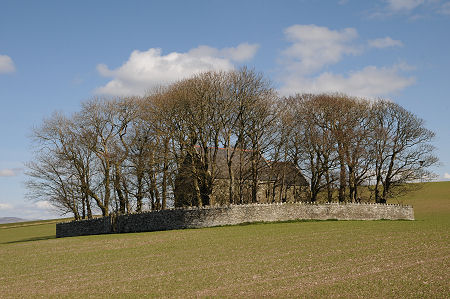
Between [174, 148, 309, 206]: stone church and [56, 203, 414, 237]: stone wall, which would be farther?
[174, 148, 309, 206]: stone church

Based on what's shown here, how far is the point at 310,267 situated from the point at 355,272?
213 cm

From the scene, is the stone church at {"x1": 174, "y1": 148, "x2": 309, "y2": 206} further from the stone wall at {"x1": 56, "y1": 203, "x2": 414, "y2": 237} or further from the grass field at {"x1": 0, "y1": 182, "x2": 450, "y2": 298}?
the grass field at {"x1": 0, "y1": 182, "x2": 450, "y2": 298}

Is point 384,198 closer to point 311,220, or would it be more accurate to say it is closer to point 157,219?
point 311,220

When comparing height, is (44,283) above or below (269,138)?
below

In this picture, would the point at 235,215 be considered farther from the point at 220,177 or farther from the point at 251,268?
the point at 251,268

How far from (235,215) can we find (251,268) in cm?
2413

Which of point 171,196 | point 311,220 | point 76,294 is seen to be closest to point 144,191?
point 171,196

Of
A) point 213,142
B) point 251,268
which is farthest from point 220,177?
point 251,268

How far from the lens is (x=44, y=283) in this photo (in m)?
19.4

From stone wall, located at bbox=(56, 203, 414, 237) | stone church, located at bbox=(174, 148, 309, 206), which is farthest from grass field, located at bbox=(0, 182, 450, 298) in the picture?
stone church, located at bbox=(174, 148, 309, 206)

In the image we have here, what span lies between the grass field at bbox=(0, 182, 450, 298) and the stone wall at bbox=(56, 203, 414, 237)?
11.3 meters

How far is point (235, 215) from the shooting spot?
1681 inches

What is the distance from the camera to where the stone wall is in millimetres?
42750

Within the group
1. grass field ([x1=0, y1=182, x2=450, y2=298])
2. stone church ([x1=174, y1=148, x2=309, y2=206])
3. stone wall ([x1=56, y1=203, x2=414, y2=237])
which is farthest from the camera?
stone church ([x1=174, y1=148, x2=309, y2=206])
